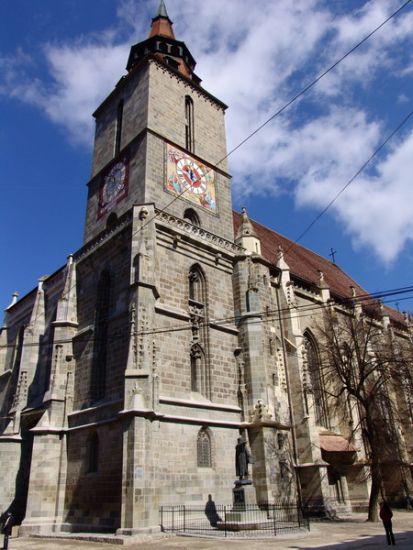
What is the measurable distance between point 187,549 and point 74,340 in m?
10.3

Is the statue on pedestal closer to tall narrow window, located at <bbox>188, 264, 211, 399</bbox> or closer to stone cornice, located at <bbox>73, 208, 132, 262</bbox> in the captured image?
tall narrow window, located at <bbox>188, 264, 211, 399</bbox>

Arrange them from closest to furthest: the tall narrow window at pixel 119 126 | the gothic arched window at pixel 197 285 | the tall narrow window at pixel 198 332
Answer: the tall narrow window at pixel 198 332
the gothic arched window at pixel 197 285
the tall narrow window at pixel 119 126

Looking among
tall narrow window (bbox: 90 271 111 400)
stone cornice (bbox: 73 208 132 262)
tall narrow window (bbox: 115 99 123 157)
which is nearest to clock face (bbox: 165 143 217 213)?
stone cornice (bbox: 73 208 132 262)

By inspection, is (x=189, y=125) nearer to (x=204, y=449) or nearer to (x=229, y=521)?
(x=204, y=449)

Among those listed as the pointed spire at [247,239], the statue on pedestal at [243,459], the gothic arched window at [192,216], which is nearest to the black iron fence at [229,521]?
the statue on pedestal at [243,459]

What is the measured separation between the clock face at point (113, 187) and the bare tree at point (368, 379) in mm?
11400

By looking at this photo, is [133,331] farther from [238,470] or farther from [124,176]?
[124,176]

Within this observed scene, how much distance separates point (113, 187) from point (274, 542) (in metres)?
16.0

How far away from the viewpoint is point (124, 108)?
23672 millimetres

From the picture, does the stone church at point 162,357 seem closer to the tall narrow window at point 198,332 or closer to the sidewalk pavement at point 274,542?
the tall narrow window at point 198,332

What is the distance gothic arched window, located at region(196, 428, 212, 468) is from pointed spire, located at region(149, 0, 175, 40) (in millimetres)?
22387

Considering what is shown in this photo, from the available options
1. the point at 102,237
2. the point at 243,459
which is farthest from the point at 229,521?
the point at 102,237

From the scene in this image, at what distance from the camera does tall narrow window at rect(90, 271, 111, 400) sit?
17.4 m

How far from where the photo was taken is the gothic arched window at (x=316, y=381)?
72.9ft
